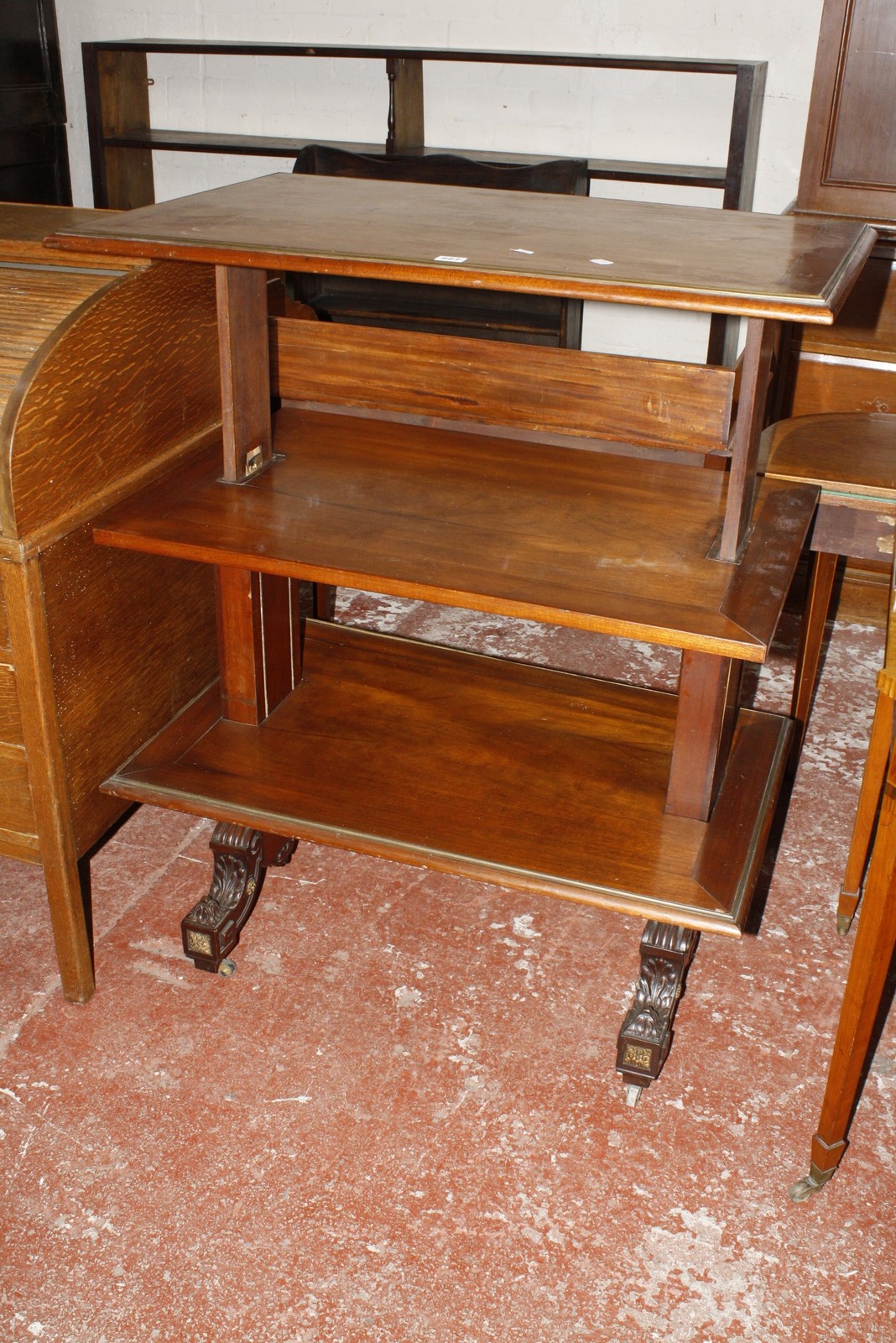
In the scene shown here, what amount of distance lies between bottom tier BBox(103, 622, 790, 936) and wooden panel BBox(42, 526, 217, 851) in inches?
2.1

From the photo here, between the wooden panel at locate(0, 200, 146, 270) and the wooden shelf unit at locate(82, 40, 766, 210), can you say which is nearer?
the wooden panel at locate(0, 200, 146, 270)

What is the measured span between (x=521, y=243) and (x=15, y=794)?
1.11 m

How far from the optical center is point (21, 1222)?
5.35ft

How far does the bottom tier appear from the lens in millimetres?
1765

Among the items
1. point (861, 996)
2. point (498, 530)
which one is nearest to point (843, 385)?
point (498, 530)

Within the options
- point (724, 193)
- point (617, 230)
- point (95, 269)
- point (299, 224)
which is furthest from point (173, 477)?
point (724, 193)

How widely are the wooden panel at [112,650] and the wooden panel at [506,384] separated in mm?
492

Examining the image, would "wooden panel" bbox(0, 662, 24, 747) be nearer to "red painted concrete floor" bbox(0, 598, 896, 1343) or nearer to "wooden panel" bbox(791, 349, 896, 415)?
"red painted concrete floor" bbox(0, 598, 896, 1343)

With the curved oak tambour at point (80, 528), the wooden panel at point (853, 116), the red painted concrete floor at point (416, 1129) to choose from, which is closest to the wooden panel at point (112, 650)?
the curved oak tambour at point (80, 528)

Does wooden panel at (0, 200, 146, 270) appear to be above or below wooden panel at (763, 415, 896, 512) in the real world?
above

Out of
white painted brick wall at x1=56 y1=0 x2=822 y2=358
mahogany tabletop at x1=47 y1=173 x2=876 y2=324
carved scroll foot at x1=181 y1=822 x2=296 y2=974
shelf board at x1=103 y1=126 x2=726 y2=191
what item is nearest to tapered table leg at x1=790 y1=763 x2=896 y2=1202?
mahogany tabletop at x1=47 y1=173 x2=876 y2=324

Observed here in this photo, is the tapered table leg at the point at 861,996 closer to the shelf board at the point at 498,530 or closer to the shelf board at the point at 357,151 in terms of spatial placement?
the shelf board at the point at 498,530

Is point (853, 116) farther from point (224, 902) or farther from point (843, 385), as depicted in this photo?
point (224, 902)

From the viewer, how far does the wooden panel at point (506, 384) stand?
6.89 ft
